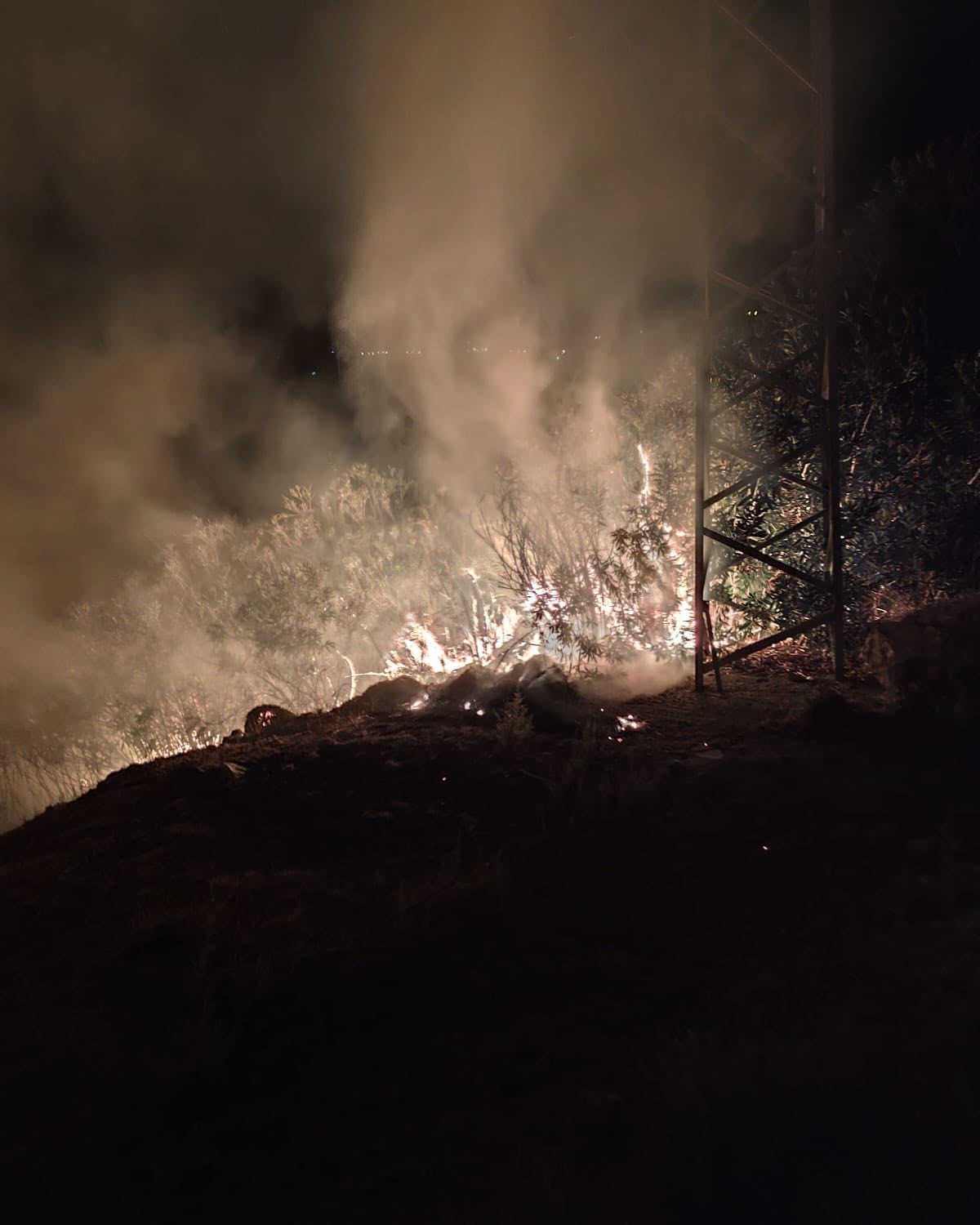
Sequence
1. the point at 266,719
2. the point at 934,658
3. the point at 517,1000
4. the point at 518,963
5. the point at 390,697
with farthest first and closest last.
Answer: the point at 266,719
the point at 390,697
the point at 934,658
the point at 518,963
the point at 517,1000

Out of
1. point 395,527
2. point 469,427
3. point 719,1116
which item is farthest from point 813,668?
point 395,527

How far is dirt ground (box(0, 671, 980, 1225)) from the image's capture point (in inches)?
74.7

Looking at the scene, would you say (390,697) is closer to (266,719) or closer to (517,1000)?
(266,719)

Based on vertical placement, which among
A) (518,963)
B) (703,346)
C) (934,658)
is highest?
(703,346)

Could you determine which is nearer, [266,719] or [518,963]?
[518,963]

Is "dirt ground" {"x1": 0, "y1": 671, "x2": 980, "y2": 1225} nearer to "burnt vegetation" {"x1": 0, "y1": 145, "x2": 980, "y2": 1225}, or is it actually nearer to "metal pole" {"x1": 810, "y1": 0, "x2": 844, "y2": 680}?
"burnt vegetation" {"x1": 0, "y1": 145, "x2": 980, "y2": 1225}

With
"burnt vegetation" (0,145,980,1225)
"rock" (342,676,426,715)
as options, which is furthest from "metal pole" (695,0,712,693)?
"rock" (342,676,426,715)

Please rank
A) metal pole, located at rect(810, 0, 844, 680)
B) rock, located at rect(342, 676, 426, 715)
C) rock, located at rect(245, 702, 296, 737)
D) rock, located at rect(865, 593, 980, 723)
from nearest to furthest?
rock, located at rect(865, 593, 980, 723) → metal pole, located at rect(810, 0, 844, 680) → rock, located at rect(245, 702, 296, 737) → rock, located at rect(342, 676, 426, 715)

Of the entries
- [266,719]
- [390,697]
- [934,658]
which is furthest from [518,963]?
[266,719]

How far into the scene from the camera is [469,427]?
1728cm

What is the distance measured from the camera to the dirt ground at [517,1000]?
6.22 feet

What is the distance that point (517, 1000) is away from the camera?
268 cm

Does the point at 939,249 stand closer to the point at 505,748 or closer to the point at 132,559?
the point at 505,748

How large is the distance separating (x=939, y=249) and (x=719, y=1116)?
10.1 meters
